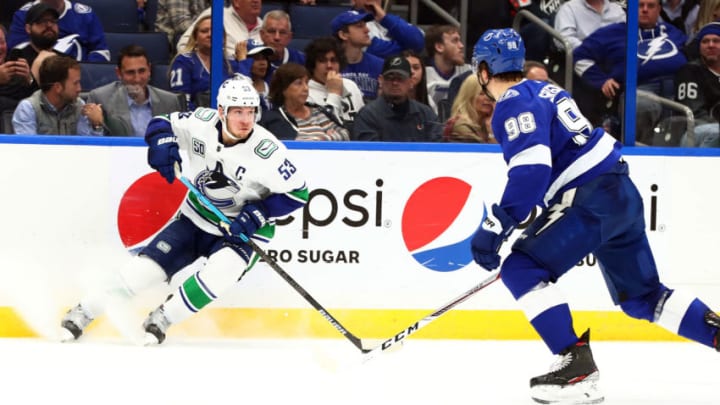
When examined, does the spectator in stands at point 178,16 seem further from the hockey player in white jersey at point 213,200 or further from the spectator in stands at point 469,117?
the spectator in stands at point 469,117

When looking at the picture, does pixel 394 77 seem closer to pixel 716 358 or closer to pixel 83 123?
pixel 83 123

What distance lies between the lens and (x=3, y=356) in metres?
4.27

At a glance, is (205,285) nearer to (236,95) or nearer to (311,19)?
(236,95)

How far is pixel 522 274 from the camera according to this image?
3.53 m

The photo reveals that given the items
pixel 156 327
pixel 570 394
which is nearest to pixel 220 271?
pixel 156 327

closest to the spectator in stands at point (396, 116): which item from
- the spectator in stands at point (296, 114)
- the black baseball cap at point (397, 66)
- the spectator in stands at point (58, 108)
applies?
the black baseball cap at point (397, 66)

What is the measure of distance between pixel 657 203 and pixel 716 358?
2.47 ft

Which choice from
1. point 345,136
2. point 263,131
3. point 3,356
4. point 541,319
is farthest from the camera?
point 345,136

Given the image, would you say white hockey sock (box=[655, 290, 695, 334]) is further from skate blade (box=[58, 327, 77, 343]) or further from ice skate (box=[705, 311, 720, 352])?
skate blade (box=[58, 327, 77, 343])

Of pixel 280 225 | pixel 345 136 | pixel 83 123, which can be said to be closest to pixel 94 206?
pixel 83 123

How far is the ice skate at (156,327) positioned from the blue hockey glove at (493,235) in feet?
5.48

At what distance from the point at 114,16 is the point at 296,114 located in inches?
35.0

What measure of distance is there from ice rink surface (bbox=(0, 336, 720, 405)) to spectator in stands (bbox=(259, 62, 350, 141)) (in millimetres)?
908

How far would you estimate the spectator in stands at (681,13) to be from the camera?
5164 mm
